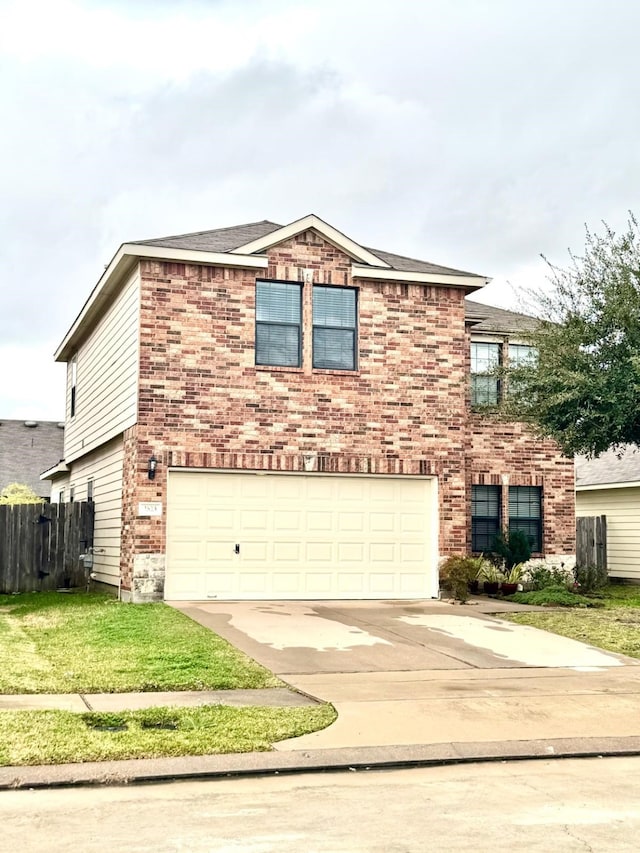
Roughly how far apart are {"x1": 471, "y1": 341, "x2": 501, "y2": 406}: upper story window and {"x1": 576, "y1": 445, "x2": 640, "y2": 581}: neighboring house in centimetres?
571

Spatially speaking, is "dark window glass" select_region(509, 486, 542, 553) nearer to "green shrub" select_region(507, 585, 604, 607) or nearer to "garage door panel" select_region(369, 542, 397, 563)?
"green shrub" select_region(507, 585, 604, 607)

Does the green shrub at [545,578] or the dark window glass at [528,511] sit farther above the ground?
the dark window glass at [528,511]

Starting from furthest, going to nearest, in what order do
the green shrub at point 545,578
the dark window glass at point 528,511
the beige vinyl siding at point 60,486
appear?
the beige vinyl siding at point 60,486
the dark window glass at point 528,511
the green shrub at point 545,578

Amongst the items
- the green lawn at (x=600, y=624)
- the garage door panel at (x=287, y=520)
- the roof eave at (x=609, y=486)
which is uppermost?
the roof eave at (x=609, y=486)

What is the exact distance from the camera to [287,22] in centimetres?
1472

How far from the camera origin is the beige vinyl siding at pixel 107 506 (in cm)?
1853

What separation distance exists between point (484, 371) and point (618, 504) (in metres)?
7.99

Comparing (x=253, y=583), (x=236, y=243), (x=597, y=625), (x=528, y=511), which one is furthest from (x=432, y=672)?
(x=528, y=511)

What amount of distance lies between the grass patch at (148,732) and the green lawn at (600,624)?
5.87 metres

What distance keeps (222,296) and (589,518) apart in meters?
12.6

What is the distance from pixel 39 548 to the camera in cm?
2014

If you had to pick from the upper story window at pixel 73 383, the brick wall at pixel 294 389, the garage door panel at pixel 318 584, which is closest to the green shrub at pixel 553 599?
the brick wall at pixel 294 389

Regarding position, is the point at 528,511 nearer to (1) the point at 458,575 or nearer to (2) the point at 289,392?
(1) the point at 458,575

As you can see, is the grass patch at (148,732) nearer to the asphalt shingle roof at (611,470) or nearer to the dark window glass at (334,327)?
the dark window glass at (334,327)
